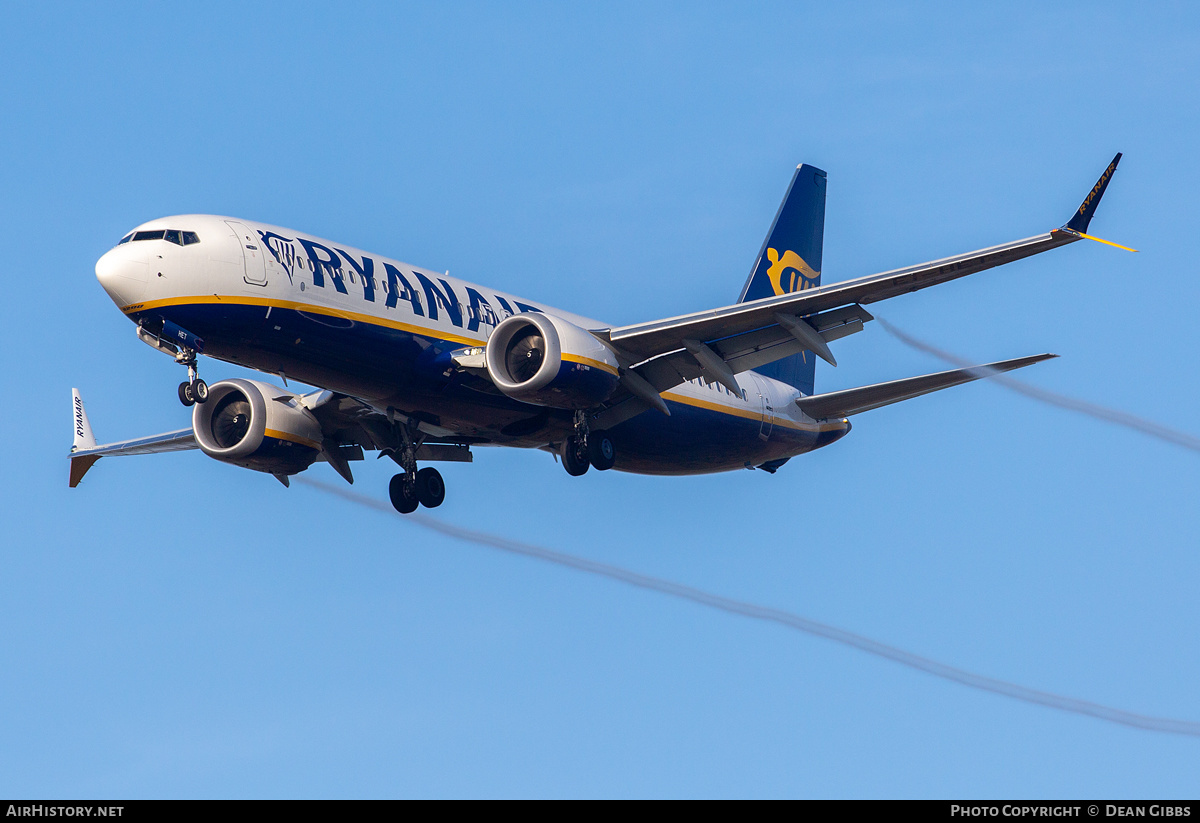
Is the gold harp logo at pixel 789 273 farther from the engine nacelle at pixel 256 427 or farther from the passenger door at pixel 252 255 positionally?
the passenger door at pixel 252 255

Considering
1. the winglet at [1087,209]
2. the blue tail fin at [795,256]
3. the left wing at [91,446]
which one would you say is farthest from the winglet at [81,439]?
the winglet at [1087,209]

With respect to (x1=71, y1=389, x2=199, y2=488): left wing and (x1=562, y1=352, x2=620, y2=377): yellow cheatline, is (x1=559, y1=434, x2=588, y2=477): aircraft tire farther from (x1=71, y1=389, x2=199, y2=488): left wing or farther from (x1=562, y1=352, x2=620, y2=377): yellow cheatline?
(x1=71, y1=389, x2=199, y2=488): left wing

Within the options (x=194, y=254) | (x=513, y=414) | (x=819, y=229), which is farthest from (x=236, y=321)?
(x=819, y=229)

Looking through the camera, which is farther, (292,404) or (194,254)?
A: (292,404)

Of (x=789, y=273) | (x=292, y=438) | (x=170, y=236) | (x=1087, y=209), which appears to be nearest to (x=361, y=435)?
(x=292, y=438)

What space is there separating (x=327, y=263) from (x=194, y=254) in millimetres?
2869

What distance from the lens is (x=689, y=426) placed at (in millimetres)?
37875

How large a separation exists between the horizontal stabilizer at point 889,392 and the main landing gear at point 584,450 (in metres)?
6.90

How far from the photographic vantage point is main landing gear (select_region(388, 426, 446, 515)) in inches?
1460

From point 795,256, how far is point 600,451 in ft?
45.4

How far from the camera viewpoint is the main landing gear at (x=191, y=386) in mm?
30359

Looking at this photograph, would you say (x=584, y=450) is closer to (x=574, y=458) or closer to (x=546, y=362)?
(x=574, y=458)
